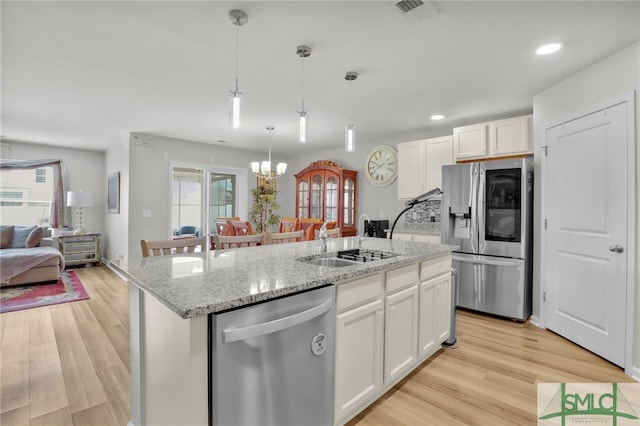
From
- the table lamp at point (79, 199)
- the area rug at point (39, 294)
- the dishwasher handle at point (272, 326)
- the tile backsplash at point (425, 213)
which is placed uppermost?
the table lamp at point (79, 199)

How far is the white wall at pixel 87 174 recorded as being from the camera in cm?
617

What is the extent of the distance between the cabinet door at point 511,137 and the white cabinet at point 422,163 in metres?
0.56

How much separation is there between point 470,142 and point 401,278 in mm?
2614

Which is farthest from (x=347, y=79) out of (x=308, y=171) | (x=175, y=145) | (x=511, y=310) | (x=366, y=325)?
(x=175, y=145)

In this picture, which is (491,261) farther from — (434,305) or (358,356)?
(358,356)

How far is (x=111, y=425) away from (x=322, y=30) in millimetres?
2718

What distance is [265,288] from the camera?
1300 mm

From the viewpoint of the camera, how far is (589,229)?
8.74ft

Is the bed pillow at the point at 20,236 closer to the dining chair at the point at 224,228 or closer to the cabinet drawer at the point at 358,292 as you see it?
the dining chair at the point at 224,228

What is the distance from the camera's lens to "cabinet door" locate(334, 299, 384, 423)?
5.29 feet

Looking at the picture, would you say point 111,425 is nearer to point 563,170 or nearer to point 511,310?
point 511,310

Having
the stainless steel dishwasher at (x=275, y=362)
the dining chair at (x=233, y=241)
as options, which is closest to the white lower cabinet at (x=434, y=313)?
the stainless steel dishwasher at (x=275, y=362)

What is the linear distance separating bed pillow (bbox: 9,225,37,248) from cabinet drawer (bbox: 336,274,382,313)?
6.19 meters

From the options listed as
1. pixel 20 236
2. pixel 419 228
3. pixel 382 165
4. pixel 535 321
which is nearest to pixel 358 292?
pixel 535 321
